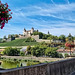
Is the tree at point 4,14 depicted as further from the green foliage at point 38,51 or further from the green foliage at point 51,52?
the green foliage at point 38,51

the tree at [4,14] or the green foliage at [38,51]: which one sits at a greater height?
the tree at [4,14]

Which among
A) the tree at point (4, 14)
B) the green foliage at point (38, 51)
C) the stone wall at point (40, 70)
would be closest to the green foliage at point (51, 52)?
the green foliage at point (38, 51)

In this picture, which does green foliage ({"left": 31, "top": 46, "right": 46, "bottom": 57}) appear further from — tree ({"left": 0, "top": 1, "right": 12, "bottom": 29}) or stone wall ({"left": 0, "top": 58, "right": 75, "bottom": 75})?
tree ({"left": 0, "top": 1, "right": 12, "bottom": 29})

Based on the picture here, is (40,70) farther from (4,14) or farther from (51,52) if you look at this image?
(51,52)

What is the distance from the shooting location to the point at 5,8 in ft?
19.5

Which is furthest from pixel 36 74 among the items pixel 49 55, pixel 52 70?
pixel 49 55

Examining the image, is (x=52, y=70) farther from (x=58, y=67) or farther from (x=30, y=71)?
(x=30, y=71)

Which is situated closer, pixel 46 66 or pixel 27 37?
pixel 46 66

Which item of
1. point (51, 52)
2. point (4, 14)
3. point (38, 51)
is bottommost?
point (51, 52)

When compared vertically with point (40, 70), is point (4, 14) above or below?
above

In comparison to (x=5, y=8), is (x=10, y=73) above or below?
below

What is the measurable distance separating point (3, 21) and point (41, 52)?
59.8 meters

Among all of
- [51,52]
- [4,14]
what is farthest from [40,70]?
[51,52]

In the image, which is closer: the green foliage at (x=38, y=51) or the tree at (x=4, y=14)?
the tree at (x=4, y=14)
